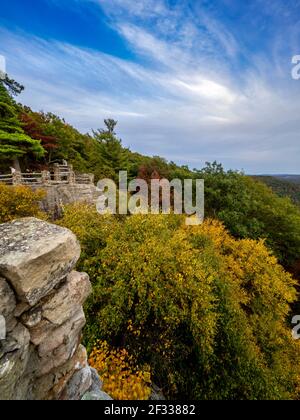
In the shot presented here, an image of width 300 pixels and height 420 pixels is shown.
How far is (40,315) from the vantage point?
12.1 feet

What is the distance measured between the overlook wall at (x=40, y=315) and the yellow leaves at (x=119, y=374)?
1646mm

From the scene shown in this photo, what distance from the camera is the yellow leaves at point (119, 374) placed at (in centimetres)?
608

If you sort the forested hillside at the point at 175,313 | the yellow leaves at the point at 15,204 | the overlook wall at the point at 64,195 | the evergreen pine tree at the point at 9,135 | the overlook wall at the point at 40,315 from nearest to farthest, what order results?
the overlook wall at the point at 40,315 < the forested hillside at the point at 175,313 < the yellow leaves at the point at 15,204 < the overlook wall at the point at 64,195 < the evergreen pine tree at the point at 9,135

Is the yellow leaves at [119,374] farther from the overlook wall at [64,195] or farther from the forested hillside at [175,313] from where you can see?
the overlook wall at [64,195]

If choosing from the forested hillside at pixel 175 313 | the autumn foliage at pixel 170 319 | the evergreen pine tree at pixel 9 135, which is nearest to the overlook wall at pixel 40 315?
the forested hillside at pixel 175 313

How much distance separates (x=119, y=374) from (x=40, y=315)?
4532 millimetres

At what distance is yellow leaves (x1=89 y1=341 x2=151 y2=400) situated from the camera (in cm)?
608

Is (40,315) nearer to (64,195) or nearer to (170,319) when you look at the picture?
(170,319)

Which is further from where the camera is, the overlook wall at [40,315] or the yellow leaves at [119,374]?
the yellow leaves at [119,374]

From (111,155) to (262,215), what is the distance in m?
18.9

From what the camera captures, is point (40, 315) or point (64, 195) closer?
point (40, 315)

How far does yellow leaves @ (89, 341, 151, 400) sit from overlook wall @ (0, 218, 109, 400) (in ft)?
5.40

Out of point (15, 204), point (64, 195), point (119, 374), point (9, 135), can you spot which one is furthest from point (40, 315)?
point (9, 135)

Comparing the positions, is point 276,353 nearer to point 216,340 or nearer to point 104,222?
point 216,340
